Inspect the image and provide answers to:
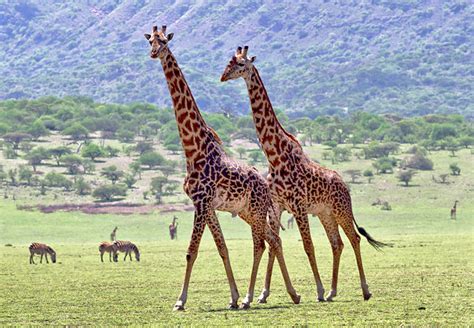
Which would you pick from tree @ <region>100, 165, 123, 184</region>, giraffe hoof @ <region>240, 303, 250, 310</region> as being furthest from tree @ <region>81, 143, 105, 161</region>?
giraffe hoof @ <region>240, 303, 250, 310</region>

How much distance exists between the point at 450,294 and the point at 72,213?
140 ft

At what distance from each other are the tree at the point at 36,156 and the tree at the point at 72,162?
1.29 meters

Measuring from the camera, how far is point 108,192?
2717 inches

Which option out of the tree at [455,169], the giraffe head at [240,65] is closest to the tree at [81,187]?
the tree at [455,169]

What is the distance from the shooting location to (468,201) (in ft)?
213

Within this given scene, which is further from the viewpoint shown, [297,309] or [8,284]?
[8,284]

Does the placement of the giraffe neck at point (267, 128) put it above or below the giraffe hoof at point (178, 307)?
above

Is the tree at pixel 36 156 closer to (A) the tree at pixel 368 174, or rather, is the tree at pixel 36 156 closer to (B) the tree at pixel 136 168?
(B) the tree at pixel 136 168

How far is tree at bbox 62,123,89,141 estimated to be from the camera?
305 feet

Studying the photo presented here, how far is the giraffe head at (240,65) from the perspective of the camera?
1998cm

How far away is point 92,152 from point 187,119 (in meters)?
61.6

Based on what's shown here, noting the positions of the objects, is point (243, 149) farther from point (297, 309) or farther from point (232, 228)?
point (297, 309)

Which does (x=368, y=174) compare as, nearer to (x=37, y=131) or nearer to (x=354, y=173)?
(x=354, y=173)

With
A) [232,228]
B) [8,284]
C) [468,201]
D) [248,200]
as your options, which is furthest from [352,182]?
[248,200]
